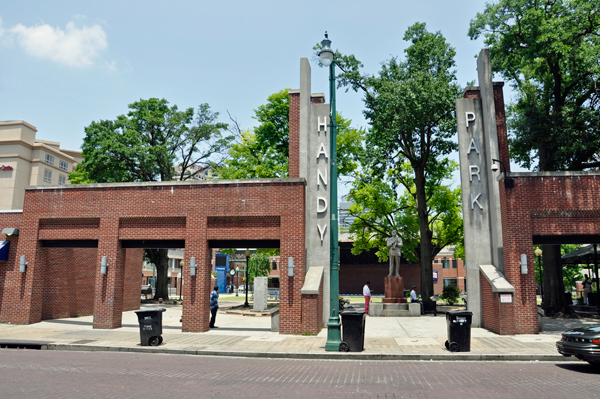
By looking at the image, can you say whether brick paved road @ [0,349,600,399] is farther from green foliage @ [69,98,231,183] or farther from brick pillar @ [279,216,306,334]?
green foliage @ [69,98,231,183]

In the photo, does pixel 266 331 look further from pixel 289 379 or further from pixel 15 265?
pixel 15 265

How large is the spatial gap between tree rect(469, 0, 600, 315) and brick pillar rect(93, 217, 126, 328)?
70.8 ft

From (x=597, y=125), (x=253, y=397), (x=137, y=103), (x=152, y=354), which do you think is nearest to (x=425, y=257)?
(x=597, y=125)

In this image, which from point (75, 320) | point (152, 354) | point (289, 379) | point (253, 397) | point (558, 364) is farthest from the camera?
point (75, 320)

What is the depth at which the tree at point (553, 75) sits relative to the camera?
814 inches

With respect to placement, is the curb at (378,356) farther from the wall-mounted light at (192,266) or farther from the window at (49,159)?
the window at (49,159)

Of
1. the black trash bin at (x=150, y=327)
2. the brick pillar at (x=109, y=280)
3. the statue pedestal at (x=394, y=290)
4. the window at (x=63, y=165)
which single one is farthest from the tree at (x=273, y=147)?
the window at (x=63, y=165)

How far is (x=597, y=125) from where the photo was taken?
21219mm

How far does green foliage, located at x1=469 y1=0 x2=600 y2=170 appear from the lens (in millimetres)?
20641

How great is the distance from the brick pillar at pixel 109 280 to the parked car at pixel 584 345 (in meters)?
16.2

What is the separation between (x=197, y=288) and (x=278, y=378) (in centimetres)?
891

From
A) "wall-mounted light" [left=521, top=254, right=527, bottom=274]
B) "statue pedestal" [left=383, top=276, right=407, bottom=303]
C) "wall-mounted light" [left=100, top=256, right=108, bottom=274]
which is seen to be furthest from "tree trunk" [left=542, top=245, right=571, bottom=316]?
"wall-mounted light" [left=100, top=256, right=108, bottom=274]

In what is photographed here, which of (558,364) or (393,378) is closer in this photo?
(393,378)

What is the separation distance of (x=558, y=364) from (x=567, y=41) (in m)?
17.1
